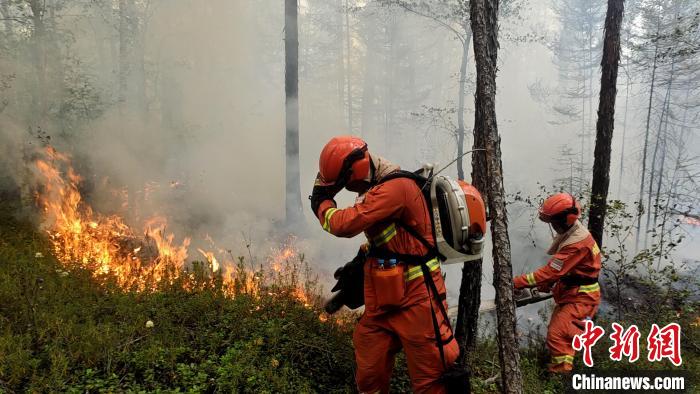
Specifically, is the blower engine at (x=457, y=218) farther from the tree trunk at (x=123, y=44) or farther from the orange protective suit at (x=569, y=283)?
the tree trunk at (x=123, y=44)

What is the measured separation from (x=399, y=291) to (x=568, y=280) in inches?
112

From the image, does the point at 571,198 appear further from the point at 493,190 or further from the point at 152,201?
the point at 152,201

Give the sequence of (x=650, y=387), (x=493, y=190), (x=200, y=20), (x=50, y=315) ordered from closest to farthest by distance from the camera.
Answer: (x=493, y=190), (x=50, y=315), (x=650, y=387), (x=200, y=20)

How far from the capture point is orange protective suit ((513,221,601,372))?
174 inches

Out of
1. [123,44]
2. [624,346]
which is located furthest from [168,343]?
[123,44]

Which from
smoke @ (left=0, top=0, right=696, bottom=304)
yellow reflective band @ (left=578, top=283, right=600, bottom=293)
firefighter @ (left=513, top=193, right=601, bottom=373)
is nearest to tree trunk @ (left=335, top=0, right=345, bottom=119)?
smoke @ (left=0, top=0, right=696, bottom=304)

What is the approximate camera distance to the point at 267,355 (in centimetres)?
→ 365

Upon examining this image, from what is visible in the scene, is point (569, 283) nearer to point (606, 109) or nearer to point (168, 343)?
point (606, 109)

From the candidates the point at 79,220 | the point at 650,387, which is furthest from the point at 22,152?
the point at 650,387

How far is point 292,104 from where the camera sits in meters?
11.3

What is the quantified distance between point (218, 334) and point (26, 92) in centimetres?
940

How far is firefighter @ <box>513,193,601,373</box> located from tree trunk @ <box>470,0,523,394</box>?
53.6 inches

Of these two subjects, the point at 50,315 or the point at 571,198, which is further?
the point at 571,198

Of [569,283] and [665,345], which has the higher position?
[569,283]
